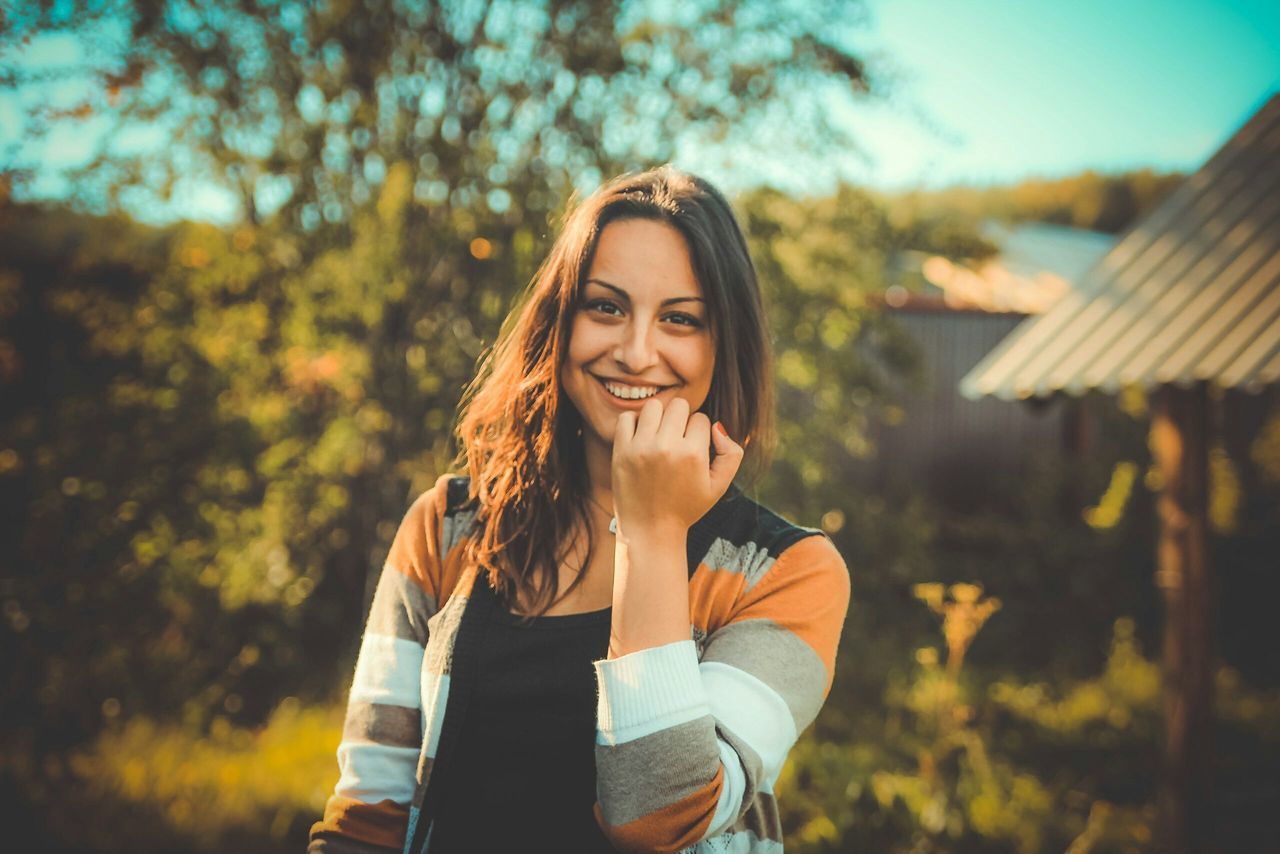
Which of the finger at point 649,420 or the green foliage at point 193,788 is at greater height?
the finger at point 649,420

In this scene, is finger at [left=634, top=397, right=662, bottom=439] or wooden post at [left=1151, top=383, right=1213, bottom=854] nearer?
finger at [left=634, top=397, right=662, bottom=439]

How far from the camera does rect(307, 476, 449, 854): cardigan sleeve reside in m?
1.32

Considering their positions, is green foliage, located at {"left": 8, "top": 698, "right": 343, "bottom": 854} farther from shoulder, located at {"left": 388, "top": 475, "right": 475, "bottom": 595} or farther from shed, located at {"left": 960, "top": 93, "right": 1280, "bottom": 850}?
shed, located at {"left": 960, "top": 93, "right": 1280, "bottom": 850}

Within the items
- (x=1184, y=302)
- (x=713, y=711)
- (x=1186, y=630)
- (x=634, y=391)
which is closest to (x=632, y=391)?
(x=634, y=391)

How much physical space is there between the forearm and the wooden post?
350cm

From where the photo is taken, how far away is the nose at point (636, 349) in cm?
133

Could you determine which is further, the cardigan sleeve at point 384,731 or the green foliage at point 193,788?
the green foliage at point 193,788

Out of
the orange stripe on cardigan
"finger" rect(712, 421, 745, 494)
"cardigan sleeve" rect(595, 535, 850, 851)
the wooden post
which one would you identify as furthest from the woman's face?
the wooden post

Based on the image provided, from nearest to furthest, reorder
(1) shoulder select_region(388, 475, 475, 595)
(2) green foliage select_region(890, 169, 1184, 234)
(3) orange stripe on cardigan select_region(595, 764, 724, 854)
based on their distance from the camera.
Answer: (3) orange stripe on cardigan select_region(595, 764, 724, 854) → (1) shoulder select_region(388, 475, 475, 595) → (2) green foliage select_region(890, 169, 1184, 234)

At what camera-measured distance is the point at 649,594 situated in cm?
110

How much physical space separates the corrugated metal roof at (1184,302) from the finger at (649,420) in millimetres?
2771

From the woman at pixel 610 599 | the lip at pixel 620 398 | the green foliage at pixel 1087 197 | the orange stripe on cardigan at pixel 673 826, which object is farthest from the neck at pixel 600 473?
the green foliage at pixel 1087 197

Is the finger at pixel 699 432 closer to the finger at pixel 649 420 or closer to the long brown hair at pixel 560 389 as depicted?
the finger at pixel 649 420

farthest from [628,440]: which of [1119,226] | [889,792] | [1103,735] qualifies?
[1119,226]
